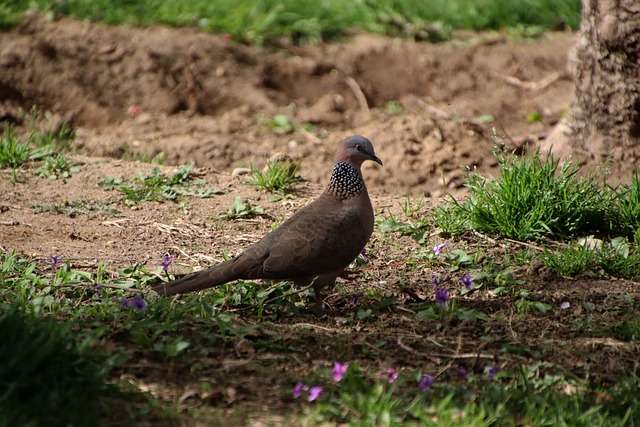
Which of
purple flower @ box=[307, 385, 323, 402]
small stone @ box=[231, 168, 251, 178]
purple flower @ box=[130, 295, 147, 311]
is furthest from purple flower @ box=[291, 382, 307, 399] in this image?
small stone @ box=[231, 168, 251, 178]

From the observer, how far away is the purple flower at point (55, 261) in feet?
18.8

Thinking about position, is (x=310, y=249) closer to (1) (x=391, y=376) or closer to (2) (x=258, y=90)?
(1) (x=391, y=376)

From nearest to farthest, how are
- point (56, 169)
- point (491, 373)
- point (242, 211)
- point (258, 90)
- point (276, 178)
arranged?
point (491, 373), point (242, 211), point (276, 178), point (56, 169), point (258, 90)

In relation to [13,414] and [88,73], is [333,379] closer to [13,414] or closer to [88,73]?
[13,414]

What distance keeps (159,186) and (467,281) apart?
9.43ft

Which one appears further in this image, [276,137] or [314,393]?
[276,137]

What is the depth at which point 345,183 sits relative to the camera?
5648mm

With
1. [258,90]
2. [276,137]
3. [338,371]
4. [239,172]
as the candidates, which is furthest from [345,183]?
[258,90]

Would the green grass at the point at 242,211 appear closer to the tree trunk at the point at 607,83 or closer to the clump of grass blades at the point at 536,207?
the clump of grass blades at the point at 536,207

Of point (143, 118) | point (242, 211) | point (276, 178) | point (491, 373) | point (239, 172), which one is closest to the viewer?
point (491, 373)

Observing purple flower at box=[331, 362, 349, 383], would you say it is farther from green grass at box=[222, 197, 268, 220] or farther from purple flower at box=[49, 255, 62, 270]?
green grass at box=[222, 197, 268, 220]

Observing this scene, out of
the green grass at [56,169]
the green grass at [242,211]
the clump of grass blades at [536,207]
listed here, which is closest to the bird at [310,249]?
the clump of grass blades at [536,207]

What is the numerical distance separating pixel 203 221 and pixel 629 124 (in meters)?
3.10

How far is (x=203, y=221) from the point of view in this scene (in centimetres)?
690
